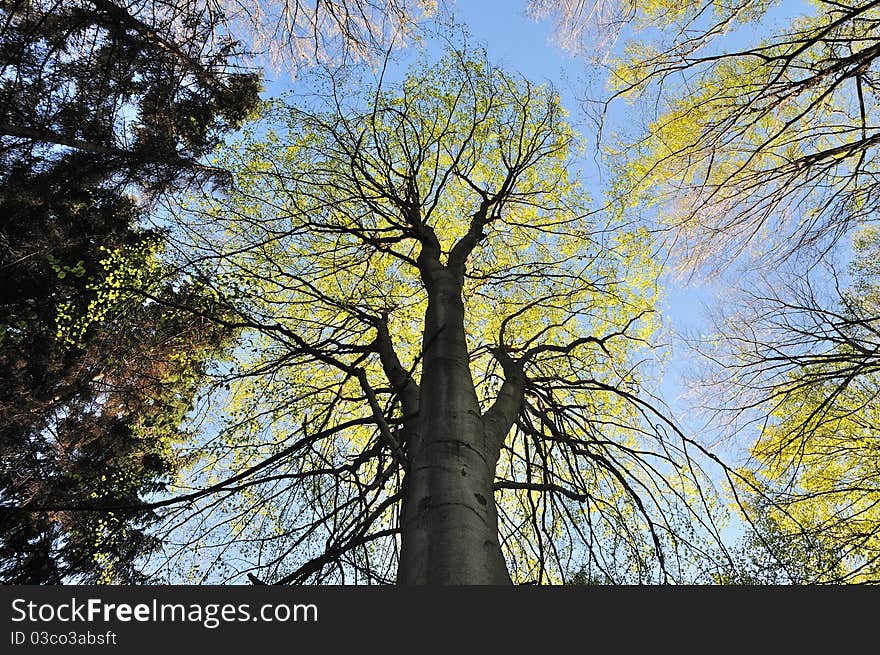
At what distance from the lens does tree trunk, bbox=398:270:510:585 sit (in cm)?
198

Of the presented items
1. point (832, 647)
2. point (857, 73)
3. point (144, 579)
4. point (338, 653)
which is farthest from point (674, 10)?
point (144, 579)

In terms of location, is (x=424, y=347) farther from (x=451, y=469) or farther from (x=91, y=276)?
(x=91, y=276)

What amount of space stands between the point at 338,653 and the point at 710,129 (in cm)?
502

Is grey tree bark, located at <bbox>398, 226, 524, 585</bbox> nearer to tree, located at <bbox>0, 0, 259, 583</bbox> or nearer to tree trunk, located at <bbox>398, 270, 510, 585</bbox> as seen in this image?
tree trunk, located at <bbox>398, 270, 510, 585</bbox>

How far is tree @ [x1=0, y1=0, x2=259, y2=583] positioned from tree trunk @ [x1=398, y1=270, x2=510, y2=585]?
68.8 inches

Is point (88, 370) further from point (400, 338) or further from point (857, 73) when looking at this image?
point (857, 73)

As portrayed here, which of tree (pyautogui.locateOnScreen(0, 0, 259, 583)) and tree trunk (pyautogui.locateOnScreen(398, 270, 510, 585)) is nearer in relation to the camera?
tree trunk (pyautogui.locateOnScreen(398, 270, 510, 585))

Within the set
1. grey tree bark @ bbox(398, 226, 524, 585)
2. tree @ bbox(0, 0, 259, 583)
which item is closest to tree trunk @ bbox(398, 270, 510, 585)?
grey tree bark @ bbox(398, 226, 524, 585)

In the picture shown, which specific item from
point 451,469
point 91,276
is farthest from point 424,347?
point 91,276

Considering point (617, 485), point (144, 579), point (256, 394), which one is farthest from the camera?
point (256, 394)

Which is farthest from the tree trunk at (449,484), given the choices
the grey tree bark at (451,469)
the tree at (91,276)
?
the tree at (91,276)

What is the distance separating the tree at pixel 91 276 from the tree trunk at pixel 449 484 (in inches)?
68.8

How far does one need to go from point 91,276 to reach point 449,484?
5544mm

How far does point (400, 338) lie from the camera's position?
263 inches
